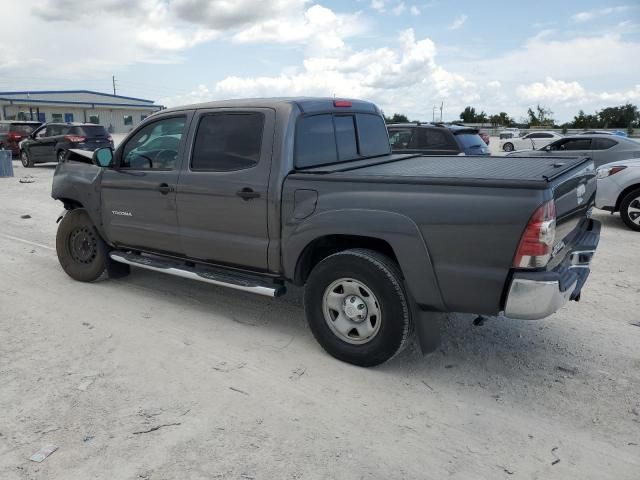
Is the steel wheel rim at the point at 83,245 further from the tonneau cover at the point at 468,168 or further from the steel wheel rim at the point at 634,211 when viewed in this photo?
the steel wheel rim at the point at 634,211

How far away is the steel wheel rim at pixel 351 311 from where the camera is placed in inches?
145

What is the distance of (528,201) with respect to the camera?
2982 mm

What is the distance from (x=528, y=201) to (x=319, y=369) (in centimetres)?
186

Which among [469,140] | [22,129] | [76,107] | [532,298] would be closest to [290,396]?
[532,298]

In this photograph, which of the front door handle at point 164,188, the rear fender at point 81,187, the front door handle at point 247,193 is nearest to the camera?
the front door handle at point 247,193

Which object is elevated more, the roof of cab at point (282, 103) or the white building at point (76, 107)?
the white building at point (76, 107)

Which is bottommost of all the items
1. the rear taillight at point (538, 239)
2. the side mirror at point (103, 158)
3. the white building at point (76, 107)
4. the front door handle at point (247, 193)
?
the rear taillight at point (538, 239)

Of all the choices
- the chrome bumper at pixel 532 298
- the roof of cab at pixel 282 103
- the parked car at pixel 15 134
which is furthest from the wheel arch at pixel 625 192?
the parked car at pixel 15 134

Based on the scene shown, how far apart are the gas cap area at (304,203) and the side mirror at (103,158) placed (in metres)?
2.33

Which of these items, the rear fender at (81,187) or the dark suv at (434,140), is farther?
the dark suv at (434,140)

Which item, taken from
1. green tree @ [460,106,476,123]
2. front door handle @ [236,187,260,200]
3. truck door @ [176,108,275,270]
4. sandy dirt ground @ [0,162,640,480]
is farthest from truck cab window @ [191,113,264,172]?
green tree @ [460,106,476,123]

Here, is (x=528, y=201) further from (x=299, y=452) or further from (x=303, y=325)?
(x=303, y=325)

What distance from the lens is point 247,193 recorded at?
4.13 m

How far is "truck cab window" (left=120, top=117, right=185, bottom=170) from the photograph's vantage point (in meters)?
4.74
